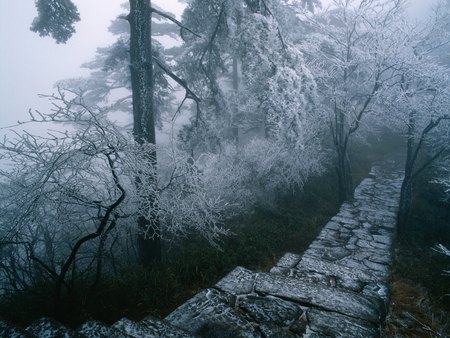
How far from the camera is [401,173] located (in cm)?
1432

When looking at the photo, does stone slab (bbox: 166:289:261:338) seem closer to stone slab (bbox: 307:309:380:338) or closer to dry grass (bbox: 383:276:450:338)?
stone slab (bbox: 307:309:380:338)

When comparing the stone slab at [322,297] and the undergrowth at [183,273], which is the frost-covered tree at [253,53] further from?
the stone slab at [322,297]

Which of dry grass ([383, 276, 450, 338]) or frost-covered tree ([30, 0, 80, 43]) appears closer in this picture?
dry grass ([383, 276, 450, 338])

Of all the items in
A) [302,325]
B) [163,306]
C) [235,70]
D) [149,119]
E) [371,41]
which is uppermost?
[235,70]

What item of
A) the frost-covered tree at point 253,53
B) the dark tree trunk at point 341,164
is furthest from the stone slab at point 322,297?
the dark tree trunk at point 341,164

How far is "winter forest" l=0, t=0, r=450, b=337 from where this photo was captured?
434cm

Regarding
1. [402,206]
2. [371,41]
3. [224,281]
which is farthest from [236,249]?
[371,41]

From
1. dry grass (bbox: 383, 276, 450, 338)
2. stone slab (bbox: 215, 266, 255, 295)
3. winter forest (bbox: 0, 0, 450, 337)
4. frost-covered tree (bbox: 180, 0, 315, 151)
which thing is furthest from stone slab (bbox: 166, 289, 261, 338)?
frost-covered tree (bbox: 180, 0, 315, 151)

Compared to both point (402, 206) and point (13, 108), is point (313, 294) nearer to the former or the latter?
point (402, 206)

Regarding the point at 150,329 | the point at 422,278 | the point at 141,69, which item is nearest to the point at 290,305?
the point at 150,329

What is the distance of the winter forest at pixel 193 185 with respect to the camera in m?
4.34

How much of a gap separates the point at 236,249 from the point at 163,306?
250cm

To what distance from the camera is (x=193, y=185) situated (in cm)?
626

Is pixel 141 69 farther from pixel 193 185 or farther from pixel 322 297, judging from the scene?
pixel 322 297
